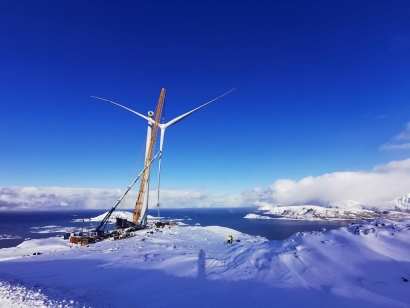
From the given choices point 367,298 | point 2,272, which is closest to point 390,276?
point 367,298

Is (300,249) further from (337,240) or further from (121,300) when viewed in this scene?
(121,300)

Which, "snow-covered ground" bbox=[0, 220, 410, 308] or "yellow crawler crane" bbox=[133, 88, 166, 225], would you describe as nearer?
"snow-covered ground" bbox=[0, 220, 410, 308]

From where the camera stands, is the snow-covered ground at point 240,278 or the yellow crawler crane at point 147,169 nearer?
the snow-covered ground at point 240,278

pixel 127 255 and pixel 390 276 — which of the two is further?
pixel 127 255

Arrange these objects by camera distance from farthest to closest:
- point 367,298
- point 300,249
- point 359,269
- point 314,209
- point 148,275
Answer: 1. point 314,209
2. point 300,249
3. point 148,275
4. point 359,269
5. point 367,298

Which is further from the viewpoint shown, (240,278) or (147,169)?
(147,169)

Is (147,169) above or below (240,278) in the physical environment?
above

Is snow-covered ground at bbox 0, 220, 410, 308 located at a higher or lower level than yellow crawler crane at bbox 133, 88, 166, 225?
lower

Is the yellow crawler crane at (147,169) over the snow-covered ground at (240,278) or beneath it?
over
